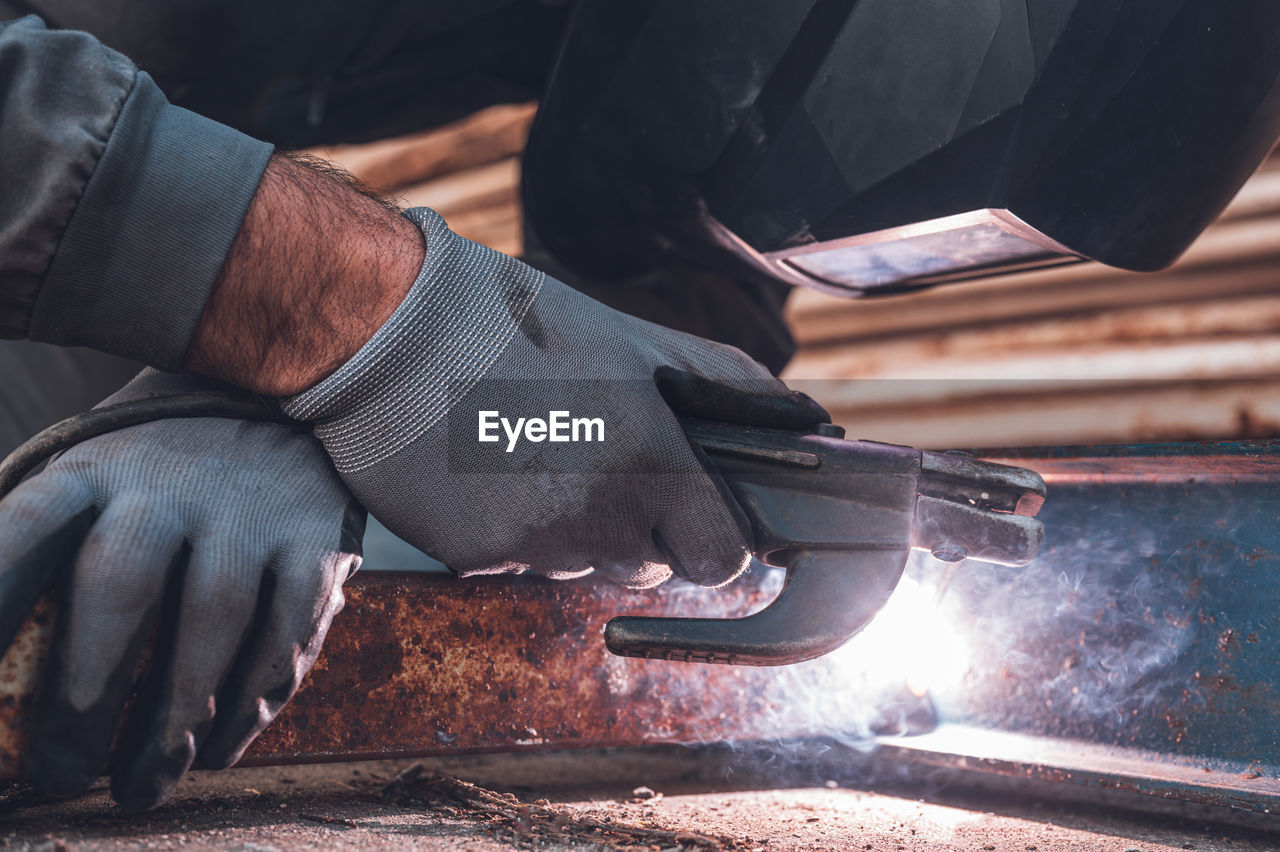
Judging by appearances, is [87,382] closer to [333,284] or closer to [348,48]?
[348,48]

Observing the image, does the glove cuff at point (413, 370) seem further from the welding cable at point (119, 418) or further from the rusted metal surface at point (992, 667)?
the rusted metal surface at point (992, 667)

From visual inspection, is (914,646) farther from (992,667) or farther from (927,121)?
(927,121)

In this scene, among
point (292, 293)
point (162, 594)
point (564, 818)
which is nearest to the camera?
point (162, 594)

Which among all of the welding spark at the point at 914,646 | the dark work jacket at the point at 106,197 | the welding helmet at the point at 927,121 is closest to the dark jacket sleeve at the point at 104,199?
the dark work jacket at the point at 106,197

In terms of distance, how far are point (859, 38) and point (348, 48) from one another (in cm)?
94

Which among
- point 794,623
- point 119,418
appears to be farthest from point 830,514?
point 119,418

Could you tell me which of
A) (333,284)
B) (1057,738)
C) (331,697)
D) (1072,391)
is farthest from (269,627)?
(1072,391)

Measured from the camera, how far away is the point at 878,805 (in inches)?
46.9

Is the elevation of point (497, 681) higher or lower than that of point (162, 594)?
lower

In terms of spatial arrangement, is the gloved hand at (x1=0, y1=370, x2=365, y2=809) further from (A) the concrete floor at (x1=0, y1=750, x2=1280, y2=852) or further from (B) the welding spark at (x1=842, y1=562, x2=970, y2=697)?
(B) the welding spark at (x1=842, y1=562, x2=970, y2=697)

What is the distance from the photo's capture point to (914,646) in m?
1.34

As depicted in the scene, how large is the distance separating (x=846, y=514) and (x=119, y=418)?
77 centimetres

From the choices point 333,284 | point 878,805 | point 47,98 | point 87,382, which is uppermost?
point 47,98

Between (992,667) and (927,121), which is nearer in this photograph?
(927,121)
